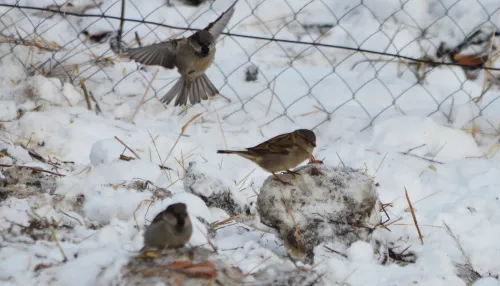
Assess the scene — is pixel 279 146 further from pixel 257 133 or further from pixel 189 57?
pixel 257 133

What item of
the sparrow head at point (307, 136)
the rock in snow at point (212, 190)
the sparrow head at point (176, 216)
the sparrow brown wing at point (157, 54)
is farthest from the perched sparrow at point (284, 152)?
the sparrow brown wing at point (157, 54)

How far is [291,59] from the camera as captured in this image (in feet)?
18.6

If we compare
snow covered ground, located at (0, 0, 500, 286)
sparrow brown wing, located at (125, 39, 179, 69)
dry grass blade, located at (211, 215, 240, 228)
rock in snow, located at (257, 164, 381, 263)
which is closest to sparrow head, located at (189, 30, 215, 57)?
sparrow brown wing, located at (125, 39, 179, 69)

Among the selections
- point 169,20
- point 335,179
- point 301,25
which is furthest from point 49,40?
point 335,179

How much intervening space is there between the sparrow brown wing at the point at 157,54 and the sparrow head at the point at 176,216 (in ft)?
5.84

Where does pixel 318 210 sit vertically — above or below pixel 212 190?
below

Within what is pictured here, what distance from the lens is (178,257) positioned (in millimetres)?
2609

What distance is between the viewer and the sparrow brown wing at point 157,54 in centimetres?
446

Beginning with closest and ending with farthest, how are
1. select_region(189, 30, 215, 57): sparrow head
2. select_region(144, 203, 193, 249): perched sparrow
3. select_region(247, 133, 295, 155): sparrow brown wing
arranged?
1. select_region(144, 203, 193, 249): perched sparrow
2. select_region(247, 133, 295, 155): sparrow brown wing
3. select_region(189, 30, 215, 57): sparrow head

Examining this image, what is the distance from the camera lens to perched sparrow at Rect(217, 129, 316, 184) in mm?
3447

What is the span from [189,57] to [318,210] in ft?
5.43

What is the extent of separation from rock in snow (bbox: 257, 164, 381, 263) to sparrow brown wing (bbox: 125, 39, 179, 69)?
149cm

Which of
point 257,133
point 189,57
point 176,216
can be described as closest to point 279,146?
point 176,216

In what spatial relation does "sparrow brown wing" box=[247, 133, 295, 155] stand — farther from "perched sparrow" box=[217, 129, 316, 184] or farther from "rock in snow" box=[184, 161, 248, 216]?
"rock in snow" box=[184, 161, 248, 216]
